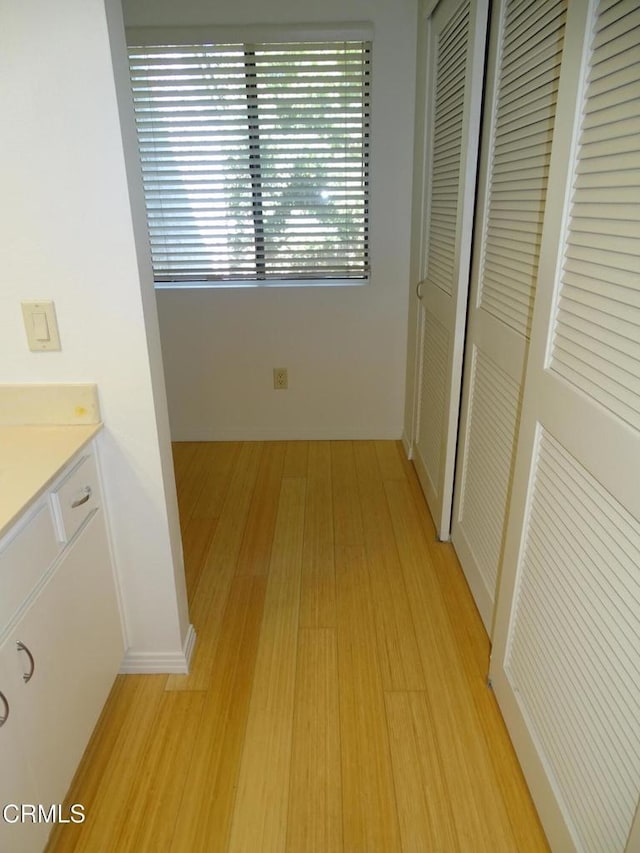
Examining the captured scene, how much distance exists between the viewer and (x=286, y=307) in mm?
3244

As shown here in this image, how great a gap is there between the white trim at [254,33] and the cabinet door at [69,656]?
95.5 inches

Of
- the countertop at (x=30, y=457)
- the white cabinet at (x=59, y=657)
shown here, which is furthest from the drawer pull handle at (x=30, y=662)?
the countertop at (x=30, y=457)

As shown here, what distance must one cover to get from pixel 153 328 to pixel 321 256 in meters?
1.82

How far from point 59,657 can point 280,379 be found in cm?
228

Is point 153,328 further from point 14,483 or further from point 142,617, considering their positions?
point 142,617

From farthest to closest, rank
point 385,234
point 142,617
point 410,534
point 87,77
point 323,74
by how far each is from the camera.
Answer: point 385,234 < point 323,74 < point 410,534 < point 142,617 < point 87,77

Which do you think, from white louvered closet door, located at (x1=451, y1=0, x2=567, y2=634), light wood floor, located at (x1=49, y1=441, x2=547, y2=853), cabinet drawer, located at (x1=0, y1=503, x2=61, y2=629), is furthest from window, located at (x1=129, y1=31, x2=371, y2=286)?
cabinet drawer, located at (x1=0, y1=503, x2=61, y2=629)

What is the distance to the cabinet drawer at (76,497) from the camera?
4.38 ft

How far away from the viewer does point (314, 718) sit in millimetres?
1674

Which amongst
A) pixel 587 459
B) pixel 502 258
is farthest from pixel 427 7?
pixel 587 459

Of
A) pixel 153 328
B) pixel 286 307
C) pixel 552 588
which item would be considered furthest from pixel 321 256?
pixel 552 588

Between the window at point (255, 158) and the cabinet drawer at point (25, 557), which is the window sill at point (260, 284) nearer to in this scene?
the window at point (255, 158)

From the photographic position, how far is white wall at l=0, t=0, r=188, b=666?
126 centimetres

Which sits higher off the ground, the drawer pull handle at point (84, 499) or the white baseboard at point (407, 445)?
the drawer pull handle at point (84, 499)
